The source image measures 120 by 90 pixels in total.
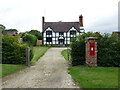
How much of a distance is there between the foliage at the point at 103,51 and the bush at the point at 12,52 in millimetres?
4369

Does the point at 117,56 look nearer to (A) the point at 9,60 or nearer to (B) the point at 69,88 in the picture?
(B) the point at 69,88

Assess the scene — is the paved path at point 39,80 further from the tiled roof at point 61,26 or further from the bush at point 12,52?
the tiled roof at point 61,26

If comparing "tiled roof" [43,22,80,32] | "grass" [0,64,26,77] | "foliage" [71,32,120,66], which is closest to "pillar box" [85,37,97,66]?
"foliage" [71,32,120,66]

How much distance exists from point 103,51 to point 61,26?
39.7 metres

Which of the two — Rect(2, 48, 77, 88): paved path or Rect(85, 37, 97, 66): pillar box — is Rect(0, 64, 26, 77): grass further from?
Rect(85, 37, 97, 66): pillar box

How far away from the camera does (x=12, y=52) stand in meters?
13.4

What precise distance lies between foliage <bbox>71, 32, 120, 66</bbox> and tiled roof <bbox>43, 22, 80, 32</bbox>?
121 feet

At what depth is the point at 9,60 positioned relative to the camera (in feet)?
44.4

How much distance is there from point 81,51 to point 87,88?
20.6 ft

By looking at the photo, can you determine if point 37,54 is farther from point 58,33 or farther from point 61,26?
point 61,26

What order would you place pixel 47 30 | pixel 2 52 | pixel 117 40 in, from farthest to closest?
pixel 47 30, pixel 2 52, pixel 117 40

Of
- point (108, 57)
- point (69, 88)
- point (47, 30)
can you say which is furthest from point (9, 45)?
point (47, 30)

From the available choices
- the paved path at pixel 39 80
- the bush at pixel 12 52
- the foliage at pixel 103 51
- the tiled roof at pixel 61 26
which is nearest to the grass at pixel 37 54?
the bush at pixel 12 52

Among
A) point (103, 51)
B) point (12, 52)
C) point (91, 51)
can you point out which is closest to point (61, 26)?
point (12, 52)
